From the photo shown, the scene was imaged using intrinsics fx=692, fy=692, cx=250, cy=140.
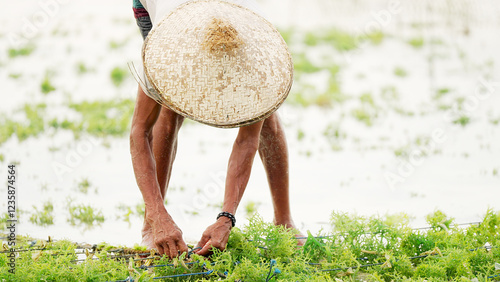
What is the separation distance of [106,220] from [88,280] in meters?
1.77

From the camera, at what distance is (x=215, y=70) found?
2.89 m

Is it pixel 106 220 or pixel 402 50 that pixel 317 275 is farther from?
pixel 402 50

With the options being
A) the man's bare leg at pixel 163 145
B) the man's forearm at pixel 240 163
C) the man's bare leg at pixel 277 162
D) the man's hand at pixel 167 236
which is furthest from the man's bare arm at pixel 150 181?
the man's bare leg at pixel 277 162

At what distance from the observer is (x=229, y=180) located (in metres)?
3.27

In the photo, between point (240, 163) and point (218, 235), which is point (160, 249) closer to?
point (218, 235)

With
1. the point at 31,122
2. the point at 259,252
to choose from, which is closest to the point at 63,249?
the point at 259,252

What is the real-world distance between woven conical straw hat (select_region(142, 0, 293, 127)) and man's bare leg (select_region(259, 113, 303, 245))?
1031 mm

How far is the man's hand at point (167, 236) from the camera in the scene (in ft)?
10.3

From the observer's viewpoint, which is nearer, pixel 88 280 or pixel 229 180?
pixel 88 280

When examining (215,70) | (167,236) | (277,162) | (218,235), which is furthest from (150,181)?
(277,162)

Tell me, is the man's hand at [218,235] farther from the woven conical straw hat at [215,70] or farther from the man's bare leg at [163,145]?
the man's bare leg at [163,145]

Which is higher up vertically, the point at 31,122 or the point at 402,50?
the point at 402,50

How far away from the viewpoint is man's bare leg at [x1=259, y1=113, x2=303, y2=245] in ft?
13.2

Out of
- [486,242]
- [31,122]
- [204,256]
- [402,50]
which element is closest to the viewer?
[204,256]
